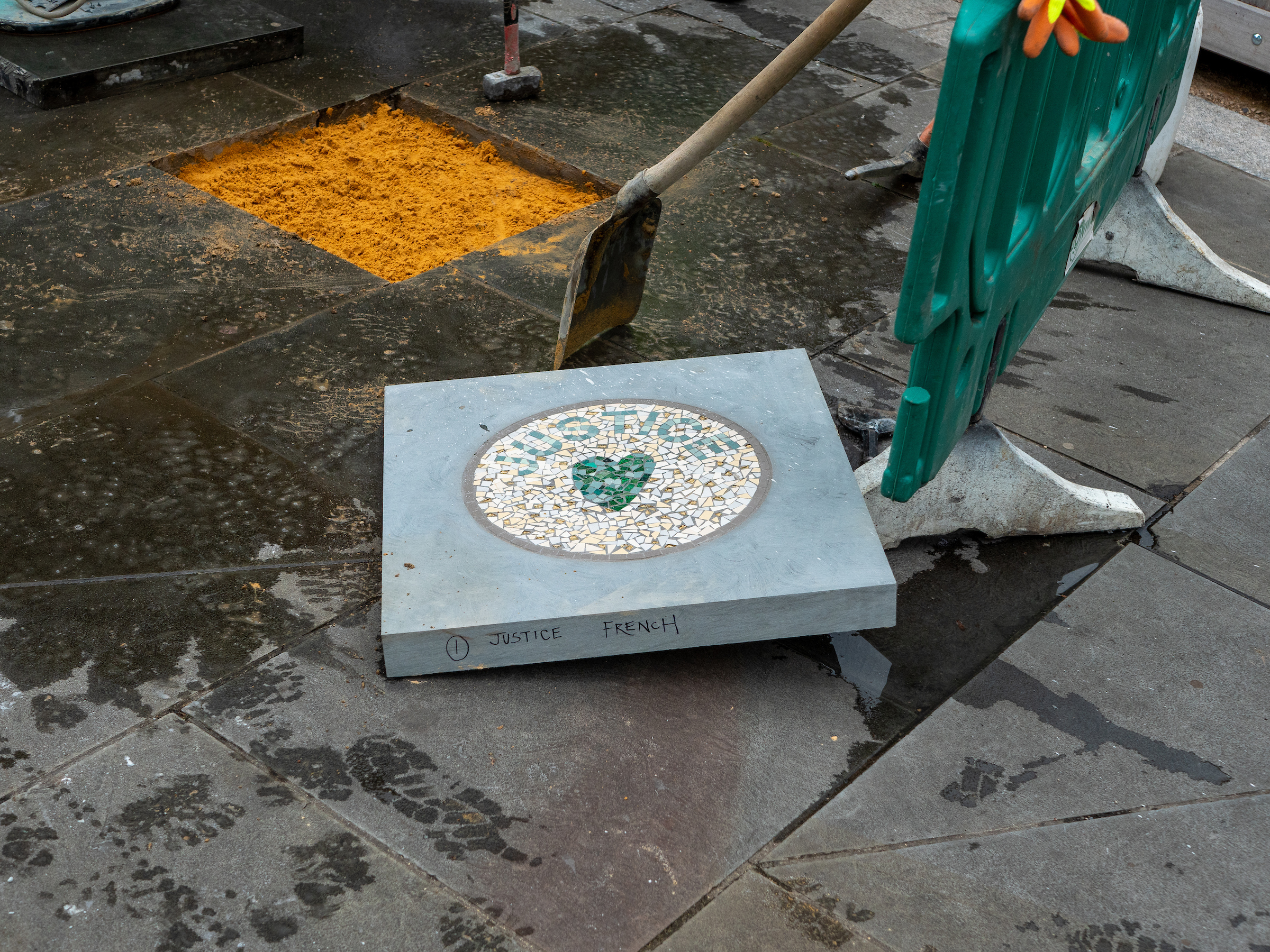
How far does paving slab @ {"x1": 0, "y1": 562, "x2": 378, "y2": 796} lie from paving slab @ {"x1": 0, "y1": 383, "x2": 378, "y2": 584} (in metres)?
0.07

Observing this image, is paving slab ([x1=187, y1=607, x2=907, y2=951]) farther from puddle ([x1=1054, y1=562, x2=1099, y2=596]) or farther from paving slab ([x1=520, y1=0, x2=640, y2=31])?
paving slab ([x1=520, y1=0, x2=640, y2=31])

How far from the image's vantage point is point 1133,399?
3.72m

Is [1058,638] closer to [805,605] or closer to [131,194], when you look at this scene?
[805,605]

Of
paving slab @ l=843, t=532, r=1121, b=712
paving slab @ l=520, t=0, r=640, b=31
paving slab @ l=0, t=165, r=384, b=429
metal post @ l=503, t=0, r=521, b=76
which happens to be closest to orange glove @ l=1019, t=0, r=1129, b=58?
paving slab @ l=843, t=532, r=1121, b=712

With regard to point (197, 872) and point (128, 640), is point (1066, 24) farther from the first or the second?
point (128, 640)

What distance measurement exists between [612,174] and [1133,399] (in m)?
2.26

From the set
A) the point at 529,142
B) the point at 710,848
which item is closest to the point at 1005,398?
the point at 710,848

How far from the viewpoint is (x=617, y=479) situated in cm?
289

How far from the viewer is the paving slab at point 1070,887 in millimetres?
2102

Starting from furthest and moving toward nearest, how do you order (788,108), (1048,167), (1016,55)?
(788,108), (1048,167), (1016,55)

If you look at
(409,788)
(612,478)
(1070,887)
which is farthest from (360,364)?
(1070,887)

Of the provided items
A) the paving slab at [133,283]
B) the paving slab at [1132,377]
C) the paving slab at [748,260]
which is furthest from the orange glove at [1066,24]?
the paving slab at [133,283]

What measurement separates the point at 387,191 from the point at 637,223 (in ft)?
4.90

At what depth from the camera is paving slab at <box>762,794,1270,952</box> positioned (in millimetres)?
2102
